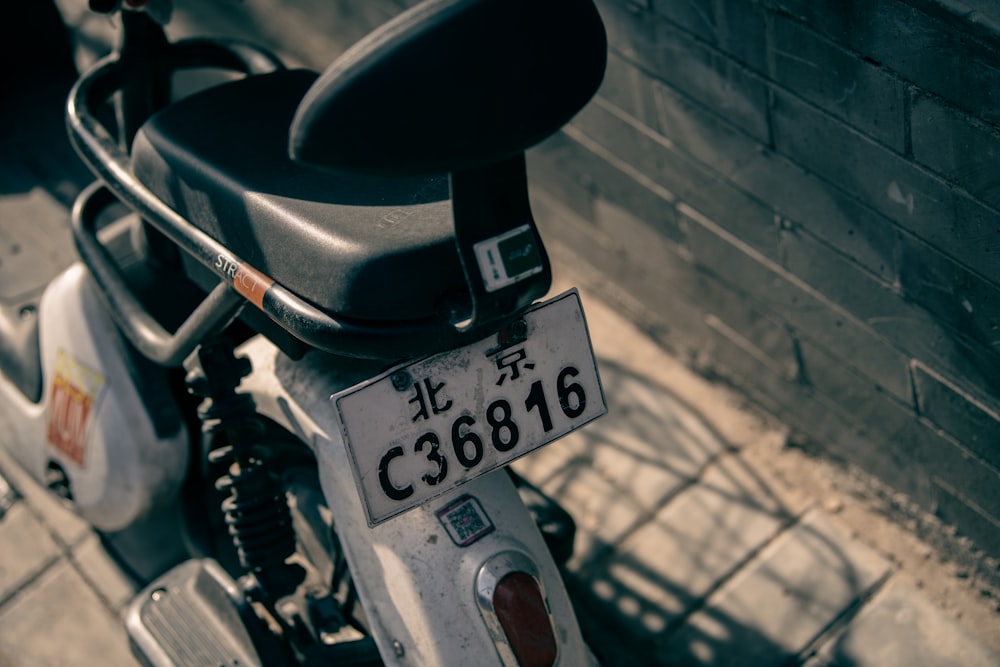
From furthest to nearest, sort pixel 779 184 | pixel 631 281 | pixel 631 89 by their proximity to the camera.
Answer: pixel 631 281 < pixel 631 89 < pixel 779 184

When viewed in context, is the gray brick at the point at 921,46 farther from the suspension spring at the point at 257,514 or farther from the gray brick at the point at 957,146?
the suspension spring at the point at 257,514

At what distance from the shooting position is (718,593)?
2834 mm

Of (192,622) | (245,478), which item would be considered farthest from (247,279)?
(192,622)

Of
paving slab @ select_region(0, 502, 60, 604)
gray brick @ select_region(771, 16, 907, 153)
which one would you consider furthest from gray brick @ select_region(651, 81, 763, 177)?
paving slab @ select_region(0, 502, 60, 604)

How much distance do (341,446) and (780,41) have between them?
1.22 metres

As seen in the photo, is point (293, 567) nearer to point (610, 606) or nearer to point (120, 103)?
point (610, 606)

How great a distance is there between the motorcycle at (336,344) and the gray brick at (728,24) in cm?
88

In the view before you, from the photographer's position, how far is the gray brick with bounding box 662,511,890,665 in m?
2.71

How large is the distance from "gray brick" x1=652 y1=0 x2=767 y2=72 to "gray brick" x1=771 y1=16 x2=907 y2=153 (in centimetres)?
5

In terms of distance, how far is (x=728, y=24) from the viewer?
2.48m

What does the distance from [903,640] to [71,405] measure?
2069 millimetres

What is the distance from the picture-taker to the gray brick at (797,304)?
103 inches

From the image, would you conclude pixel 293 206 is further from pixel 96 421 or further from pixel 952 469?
pixel 952 469

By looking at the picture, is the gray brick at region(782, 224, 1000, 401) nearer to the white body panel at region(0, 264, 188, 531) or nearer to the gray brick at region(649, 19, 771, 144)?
the gray brick at region(649, 19, 771, 144)
